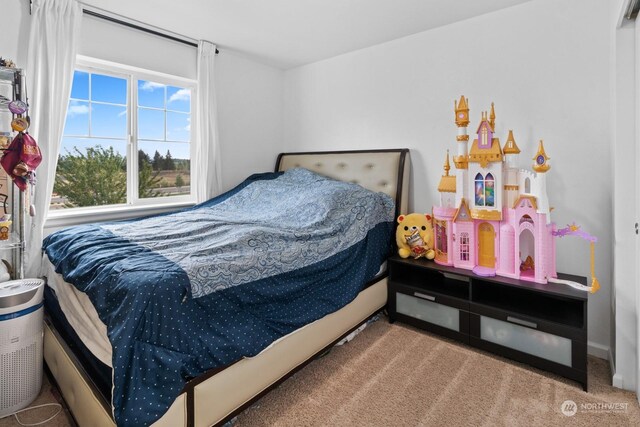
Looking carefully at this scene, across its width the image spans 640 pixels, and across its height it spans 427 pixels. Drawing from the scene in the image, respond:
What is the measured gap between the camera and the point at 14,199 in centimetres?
195

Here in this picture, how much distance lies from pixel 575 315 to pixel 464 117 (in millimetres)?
1335

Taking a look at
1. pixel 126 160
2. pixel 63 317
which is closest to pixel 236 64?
pixel 126 160

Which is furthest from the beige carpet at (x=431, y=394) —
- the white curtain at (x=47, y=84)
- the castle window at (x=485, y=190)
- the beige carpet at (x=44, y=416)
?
the white curtain at (x=47, y=84)

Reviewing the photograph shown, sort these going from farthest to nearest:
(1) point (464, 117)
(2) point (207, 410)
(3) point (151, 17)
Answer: (3) point (151, 17) < (1) point (464, 117) < (2) point (207, 410)

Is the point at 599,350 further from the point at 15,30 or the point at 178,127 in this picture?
the point at 15,30

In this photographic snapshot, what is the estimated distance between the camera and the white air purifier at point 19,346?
61.4 inches

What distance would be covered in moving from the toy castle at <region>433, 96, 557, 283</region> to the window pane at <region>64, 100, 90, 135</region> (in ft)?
8.99

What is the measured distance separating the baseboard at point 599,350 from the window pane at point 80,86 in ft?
12.9

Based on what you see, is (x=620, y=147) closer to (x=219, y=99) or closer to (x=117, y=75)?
(x=219, y=99)

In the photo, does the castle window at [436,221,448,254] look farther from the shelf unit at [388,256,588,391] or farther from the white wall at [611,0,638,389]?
the white wall at [611,0,638,389]

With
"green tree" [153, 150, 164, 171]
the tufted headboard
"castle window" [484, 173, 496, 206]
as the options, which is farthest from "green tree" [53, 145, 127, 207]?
"castle window" [484, 173, 496, 206]

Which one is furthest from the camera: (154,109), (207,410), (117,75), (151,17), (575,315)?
(154,109)

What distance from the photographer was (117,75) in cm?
263

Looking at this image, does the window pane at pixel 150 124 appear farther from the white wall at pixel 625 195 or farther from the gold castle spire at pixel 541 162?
the white wall at pixel 625 195
